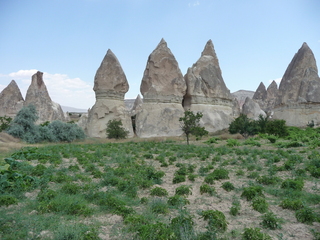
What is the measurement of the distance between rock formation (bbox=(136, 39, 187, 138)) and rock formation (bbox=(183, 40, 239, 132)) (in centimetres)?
140

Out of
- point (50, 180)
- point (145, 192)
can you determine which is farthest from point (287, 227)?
point (50, 180)

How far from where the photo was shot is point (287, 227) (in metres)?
4.07

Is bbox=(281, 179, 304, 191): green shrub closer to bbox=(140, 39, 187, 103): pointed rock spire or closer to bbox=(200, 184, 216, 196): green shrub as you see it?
bbox=(200, 184, 216, 196): green shrub

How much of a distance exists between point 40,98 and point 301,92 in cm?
2950

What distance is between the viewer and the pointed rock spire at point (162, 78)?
25.2 metres

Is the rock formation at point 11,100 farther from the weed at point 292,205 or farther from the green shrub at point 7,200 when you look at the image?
the weed at point 292,205

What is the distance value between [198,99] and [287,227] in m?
23.1

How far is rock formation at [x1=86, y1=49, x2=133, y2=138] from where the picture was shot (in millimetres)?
24094

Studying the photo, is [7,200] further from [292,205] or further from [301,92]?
[301,92]

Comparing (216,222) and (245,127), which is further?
(245,127)

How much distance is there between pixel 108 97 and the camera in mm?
24688

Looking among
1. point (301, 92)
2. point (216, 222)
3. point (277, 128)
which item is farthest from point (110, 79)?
point (216, 222)

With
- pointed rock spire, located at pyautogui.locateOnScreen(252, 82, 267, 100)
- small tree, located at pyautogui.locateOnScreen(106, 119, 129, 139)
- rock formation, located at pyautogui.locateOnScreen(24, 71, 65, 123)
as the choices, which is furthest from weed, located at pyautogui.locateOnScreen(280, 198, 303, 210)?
pointed rock spire, located at pyautogui.locateOnScreen(252, 82, 267, 100)

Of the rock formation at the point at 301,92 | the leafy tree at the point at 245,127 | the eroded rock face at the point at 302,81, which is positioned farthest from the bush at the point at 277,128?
the eroded rock face at the point at 302,81
